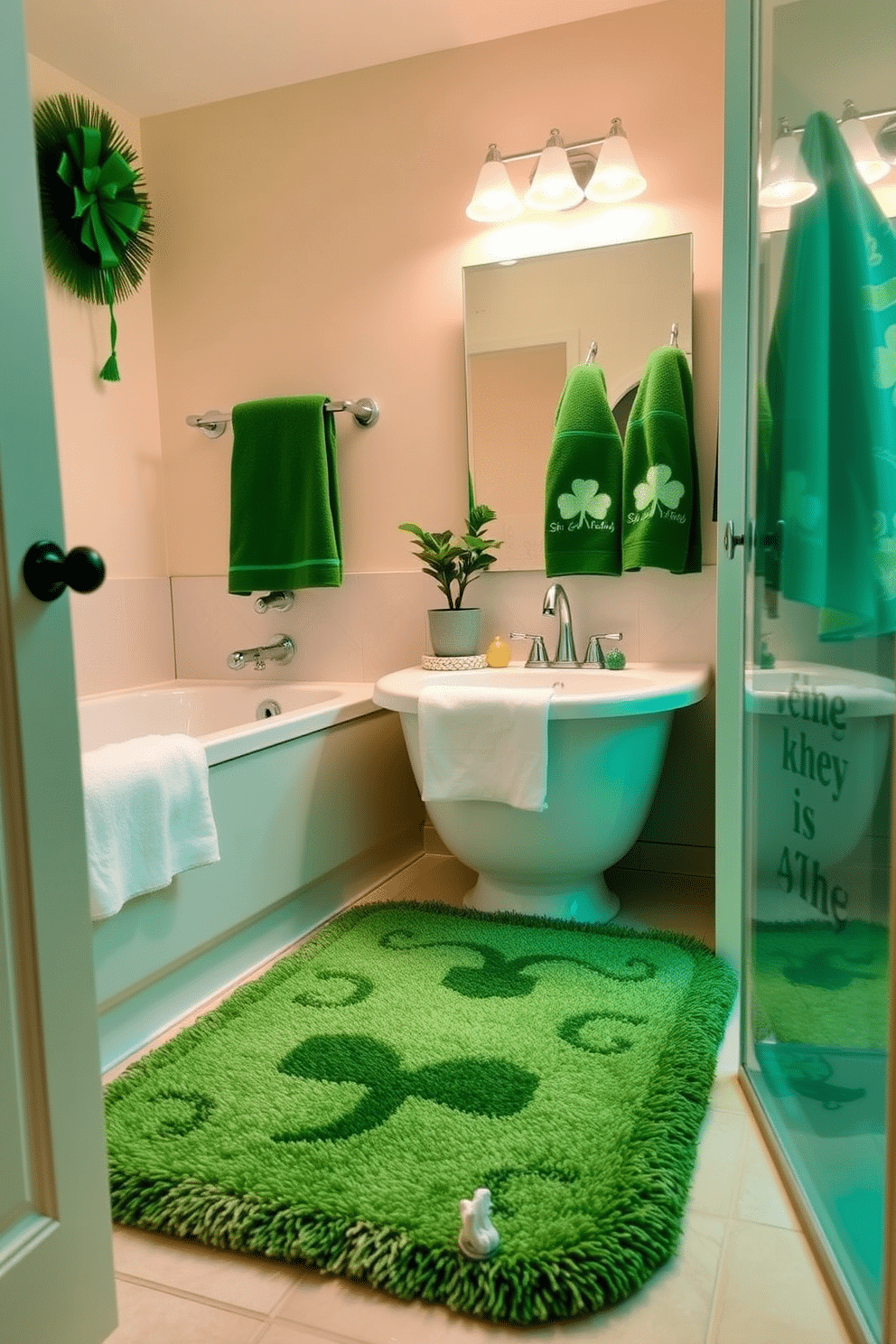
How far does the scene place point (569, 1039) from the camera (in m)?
1.68

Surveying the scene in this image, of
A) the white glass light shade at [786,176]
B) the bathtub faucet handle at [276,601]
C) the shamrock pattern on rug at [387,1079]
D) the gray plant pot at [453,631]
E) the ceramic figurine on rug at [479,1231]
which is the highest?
the white glass light shade at [786,176]

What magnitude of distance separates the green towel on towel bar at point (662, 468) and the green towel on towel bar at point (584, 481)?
0.19ft

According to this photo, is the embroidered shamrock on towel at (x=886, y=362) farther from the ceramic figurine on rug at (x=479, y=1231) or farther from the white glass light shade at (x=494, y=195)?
the white glass light shade at (x=494, y=195)

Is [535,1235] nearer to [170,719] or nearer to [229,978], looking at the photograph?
[229,978]

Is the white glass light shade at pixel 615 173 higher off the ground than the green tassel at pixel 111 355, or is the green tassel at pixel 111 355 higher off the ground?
Answer: the white glass light shade at pixel 615 173

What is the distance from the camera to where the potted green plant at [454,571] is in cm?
256

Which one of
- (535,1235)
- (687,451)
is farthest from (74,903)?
(687,451)

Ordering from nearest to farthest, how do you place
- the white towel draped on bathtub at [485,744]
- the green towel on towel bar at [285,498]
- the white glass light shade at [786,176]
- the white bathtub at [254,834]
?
the white glass light shade at [786,176] < the white bathtub at [254,834] < the white towel draped on bathtub at [485,744] < the green towel on towel bar at [285,498]

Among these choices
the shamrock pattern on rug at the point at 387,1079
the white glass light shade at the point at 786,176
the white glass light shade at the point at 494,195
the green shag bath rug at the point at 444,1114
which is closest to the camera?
the green shag bath rug at the point at 444,1114

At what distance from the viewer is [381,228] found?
2713 mm

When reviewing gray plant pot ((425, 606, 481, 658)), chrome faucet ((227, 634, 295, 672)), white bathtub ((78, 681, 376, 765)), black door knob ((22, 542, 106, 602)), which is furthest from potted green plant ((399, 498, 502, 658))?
black door knob ((22, 542, 106, 602))

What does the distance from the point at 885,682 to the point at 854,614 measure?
0.51ft

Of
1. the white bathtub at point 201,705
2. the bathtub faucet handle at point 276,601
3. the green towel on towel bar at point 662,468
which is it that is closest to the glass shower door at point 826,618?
the green towel on towel bar at point 662,468

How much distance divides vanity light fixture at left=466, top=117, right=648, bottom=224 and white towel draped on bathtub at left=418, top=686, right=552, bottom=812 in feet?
4.13
